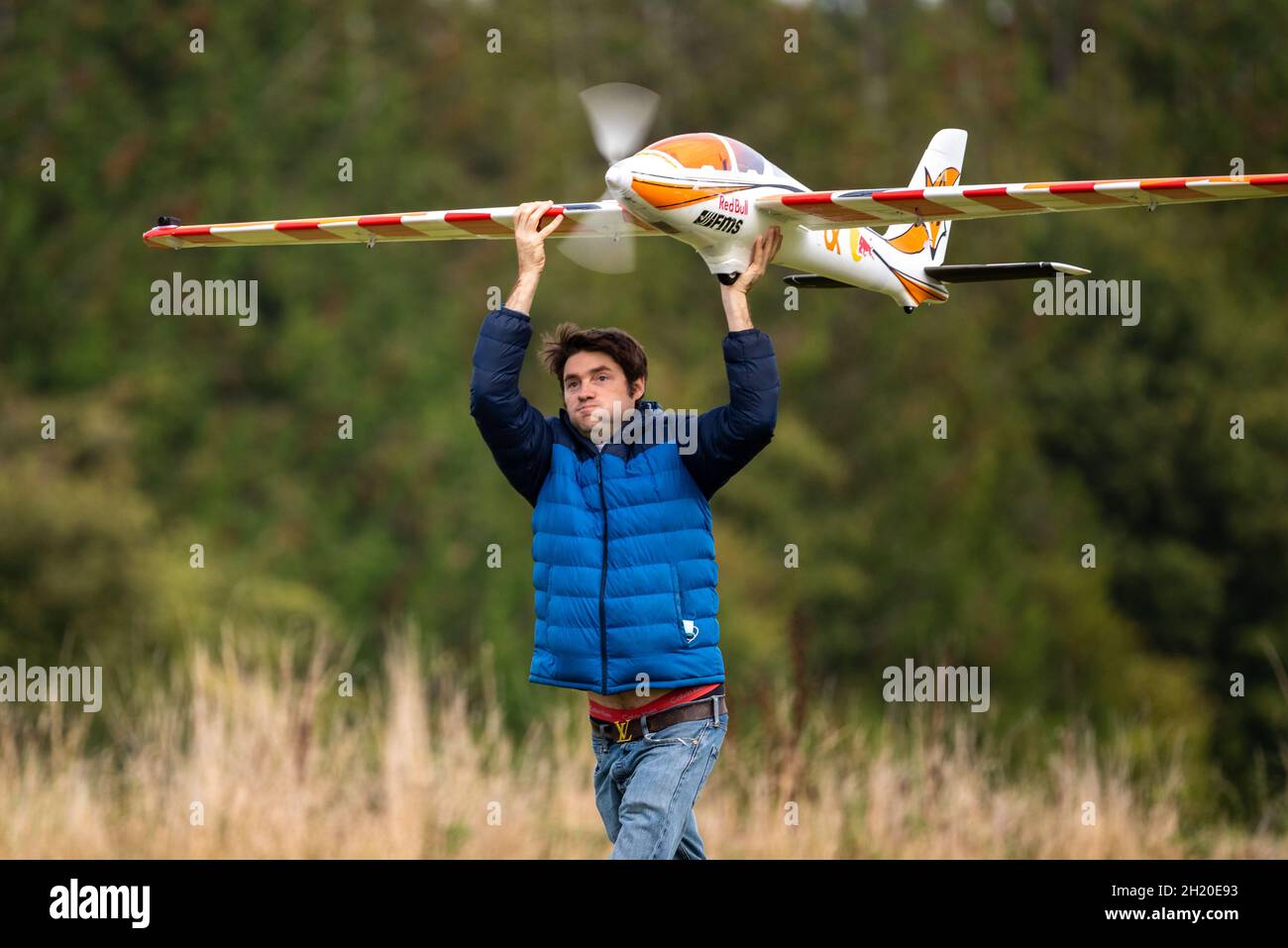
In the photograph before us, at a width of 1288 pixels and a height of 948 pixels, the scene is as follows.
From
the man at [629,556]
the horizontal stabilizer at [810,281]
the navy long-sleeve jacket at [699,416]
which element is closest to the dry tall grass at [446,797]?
the horizontal stabilizer at [810,281]

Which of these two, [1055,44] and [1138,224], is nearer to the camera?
[1138,224]

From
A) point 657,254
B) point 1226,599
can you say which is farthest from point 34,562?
point 1226,599

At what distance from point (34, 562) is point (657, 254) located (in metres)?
14.3

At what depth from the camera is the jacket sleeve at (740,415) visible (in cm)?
516

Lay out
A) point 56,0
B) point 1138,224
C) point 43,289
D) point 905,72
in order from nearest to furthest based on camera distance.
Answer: point 43,289 → point 56,0 → point 1138,224 → point 905,72

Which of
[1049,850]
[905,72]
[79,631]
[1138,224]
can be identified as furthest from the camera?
[905,72]

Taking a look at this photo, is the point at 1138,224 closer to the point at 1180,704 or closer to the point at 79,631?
the point at 1180,704

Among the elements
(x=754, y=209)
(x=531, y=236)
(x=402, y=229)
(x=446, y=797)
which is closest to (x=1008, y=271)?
(x=754, y=209)

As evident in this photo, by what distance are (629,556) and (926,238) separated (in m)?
2.33

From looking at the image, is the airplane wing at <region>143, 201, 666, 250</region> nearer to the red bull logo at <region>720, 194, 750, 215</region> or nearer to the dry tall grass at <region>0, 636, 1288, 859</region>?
the red bull logo at <region>720, 194, 750, 215</region>

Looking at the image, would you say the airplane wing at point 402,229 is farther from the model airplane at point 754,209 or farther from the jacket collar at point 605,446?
the jacket collar at point 605,446

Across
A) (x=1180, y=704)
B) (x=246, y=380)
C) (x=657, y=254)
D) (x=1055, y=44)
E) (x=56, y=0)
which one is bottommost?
(x=1180, y=704)

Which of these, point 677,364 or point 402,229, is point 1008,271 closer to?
point 402,229
